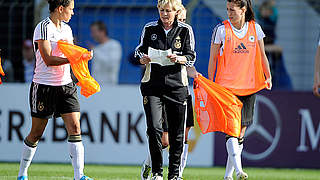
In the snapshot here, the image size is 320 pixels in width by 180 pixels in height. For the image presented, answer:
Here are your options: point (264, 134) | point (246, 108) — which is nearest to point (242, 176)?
point (246, 108)

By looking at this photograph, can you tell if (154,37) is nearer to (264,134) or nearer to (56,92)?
(56,92)

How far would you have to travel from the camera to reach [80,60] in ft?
23.5

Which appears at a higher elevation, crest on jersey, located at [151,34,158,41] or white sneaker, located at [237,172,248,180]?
crest on jersey, located at [151,34,158,41]

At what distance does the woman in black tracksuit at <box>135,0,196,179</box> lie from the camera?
720cm

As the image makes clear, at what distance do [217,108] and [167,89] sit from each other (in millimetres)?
908

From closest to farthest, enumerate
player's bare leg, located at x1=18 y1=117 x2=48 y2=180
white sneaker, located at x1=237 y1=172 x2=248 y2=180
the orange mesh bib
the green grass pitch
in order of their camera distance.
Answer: player's bare leg, located at x1=18 y1=117 x2=48 y2=180, white sneaker, located at x1=237 y1=172 x2=248 y2=180, the orange mesh bib, the green grass pitch

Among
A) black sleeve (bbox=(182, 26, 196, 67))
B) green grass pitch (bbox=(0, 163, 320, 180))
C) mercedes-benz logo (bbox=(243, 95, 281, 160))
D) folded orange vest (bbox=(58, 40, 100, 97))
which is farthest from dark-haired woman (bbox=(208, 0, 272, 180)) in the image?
mercedes-benz logo (bbox=(243, 95, 281, 160))

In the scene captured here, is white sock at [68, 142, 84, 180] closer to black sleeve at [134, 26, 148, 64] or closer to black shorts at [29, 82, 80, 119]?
black shorts at [29, 82, 80, 119]

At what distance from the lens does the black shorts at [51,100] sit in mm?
7102

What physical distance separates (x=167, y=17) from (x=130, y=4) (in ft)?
17.7

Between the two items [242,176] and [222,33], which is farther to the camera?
[222,33]

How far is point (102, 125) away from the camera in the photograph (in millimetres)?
11398

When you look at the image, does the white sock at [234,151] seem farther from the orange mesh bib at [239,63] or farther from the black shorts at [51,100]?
the black shorts at [51,100]

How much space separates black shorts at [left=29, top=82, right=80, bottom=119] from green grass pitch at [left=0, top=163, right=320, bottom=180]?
1.56 m
